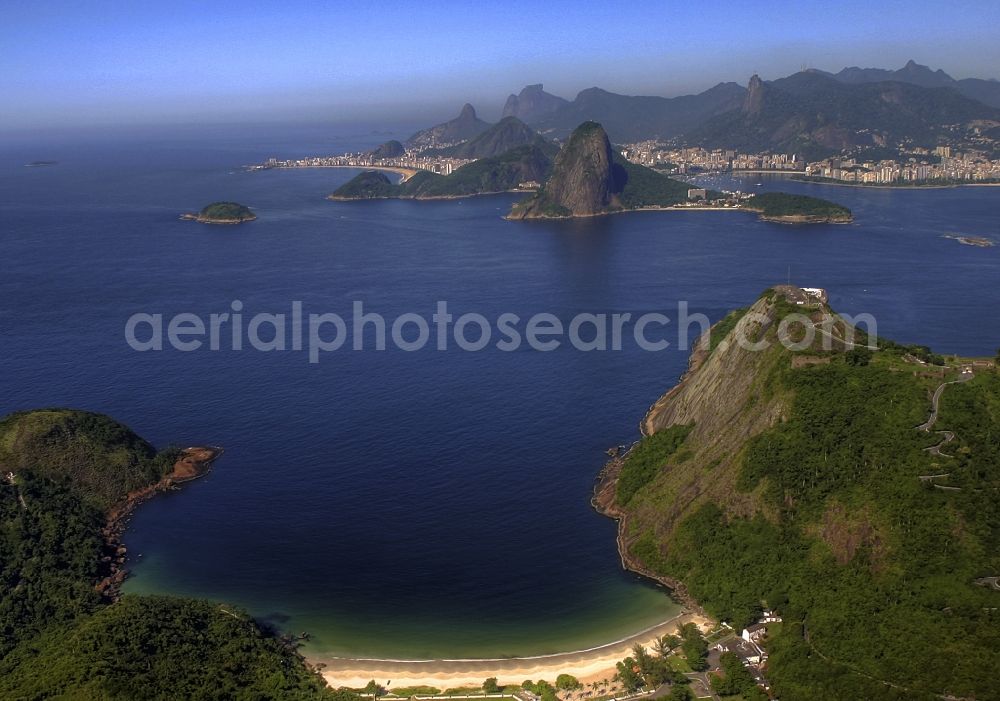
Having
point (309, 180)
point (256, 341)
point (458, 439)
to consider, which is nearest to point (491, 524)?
point (458, 439)

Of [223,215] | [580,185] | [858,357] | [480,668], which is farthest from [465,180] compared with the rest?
[480,668]

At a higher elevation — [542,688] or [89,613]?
[89,613]

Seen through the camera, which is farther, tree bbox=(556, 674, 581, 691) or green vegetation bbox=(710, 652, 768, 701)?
tree bbox=(556, 674, 581, 691)

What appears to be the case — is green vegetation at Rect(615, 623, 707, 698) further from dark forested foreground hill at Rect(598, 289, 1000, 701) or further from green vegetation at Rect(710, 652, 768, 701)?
dark forested foreground hill at Rect(598, 289, 1000, 701)

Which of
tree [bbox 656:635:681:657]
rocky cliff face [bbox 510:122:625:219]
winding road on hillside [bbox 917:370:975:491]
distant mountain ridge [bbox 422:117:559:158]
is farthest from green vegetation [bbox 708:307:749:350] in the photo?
distant mountain ridge [bbox 422:117:559:158]

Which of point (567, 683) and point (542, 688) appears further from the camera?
point (567, 683)

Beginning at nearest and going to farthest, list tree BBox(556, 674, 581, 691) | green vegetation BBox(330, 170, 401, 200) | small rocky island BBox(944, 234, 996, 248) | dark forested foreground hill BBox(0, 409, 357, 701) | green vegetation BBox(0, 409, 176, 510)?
dark forested foreground hill BBox(0, 409, 357, 701) < tree BBox(556, 674, 581, 691) < green vegetation BBox(0, 409, 176, 510) < small rocky island BBox(944, 234, 996, 248) < green vegetation BBox(330, 170, 401, 200)

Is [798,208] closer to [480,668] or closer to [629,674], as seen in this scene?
[629,674]

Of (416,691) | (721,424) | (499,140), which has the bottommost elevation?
(416,691)
